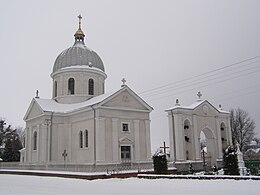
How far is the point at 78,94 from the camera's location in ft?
126

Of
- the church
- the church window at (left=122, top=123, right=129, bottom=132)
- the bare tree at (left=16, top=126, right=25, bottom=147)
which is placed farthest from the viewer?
the bare tree at (left=16, top=126, right=25, bottom=147)

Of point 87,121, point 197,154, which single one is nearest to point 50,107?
point 87,121

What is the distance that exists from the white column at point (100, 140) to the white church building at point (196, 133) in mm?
7556

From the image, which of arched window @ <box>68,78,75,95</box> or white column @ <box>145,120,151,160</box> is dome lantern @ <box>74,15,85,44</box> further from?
white column @ <box>145,120,151,160</box>

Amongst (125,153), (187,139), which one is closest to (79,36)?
(125,153)

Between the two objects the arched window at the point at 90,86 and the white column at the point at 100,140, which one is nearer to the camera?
the white column at the point at 100,140

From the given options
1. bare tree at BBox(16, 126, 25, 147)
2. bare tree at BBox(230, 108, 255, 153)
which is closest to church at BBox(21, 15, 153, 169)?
bare tree at BBox(230, 108, 255, 153)

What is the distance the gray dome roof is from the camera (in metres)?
39.3

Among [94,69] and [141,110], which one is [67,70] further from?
[141,110]

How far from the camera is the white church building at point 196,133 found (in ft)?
110

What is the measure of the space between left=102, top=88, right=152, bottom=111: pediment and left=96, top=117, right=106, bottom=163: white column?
6.63 feet

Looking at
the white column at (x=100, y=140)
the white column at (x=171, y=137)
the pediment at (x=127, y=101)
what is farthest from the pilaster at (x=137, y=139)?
the white column at (x=100, y=140)

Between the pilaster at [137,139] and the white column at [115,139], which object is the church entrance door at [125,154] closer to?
the pilaster at [137,139]

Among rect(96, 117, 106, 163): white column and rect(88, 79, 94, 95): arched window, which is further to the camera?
rect(88, 79, 94, 95): arched window
